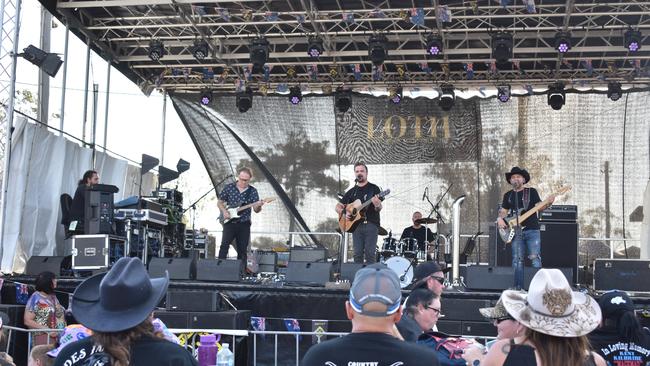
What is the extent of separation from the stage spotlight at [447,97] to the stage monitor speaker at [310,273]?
6.95 metres

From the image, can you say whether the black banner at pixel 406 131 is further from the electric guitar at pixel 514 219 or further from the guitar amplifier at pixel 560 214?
the electric guitar at pixel 514 219

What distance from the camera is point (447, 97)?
55.3 ft

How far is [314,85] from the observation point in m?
17.8

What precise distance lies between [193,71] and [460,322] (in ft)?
34.6

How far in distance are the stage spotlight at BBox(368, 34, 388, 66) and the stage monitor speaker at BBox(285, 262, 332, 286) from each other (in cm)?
491

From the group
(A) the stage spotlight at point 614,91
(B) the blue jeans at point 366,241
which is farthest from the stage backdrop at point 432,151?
(B) the blue jeans at point 366,241

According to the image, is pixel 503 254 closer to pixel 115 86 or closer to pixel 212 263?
pixel 212 263

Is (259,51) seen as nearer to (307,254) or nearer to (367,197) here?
(307,254)

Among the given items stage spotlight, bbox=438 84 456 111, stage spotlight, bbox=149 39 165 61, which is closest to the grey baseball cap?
stage spotlight, bbox=149 39 165 61

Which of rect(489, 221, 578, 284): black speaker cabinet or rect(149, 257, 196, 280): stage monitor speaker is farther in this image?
rect(149, 257, 196, 280): stage monitor speaker

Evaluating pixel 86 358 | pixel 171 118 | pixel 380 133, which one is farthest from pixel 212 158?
pixel 86 358

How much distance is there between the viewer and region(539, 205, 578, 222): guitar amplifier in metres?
11.0

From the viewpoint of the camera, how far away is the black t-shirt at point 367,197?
1121 cm

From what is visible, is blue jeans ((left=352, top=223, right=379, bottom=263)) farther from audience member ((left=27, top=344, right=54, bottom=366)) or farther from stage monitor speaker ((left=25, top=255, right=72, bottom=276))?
audience member ((left=27, top=344, right=54, bottom=366))
